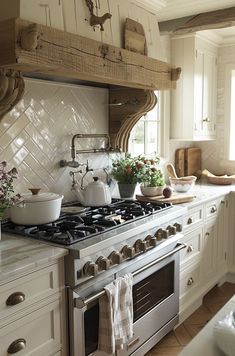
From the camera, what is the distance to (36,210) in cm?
201

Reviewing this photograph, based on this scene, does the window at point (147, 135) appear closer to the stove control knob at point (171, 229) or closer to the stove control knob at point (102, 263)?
the stove control knob at point (171, 229)

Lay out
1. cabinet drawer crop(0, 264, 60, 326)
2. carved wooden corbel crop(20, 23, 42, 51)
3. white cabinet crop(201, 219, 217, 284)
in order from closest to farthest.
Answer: cabinet drawer crop(0, 264, 60, 326)
carved wooden corbel crop(20, 23, 42, 51)
white cabinet crop(201, 219, 217, 284)

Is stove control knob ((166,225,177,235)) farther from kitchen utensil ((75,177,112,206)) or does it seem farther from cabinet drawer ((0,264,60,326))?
cabinet drawer ((0,264,60,326))

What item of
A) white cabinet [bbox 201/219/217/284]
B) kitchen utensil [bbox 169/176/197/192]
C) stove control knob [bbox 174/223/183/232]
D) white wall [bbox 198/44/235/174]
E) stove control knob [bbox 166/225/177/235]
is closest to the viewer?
stove control knob [bbox 166/225/177/235]

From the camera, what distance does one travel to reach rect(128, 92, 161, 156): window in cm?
327

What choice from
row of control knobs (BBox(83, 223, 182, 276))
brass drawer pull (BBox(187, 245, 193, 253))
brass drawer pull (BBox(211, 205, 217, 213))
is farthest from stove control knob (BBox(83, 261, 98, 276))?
brass drawer pull (BBox(211, 205, 217, 213))

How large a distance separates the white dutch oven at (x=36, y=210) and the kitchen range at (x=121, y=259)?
37 millimetres

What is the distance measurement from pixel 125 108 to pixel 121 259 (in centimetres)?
130

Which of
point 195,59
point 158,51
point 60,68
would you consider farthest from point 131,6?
point 195,59

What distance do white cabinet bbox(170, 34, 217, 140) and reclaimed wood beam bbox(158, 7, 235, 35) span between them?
0.33 meters

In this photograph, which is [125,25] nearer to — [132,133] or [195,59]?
[132,133]

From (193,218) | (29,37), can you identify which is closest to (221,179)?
(193,218)

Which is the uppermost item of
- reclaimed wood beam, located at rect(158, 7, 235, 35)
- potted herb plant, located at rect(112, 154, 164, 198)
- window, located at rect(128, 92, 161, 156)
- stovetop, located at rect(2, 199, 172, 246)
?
reclaimed wood beam, located at rect(158, 7, 235, 35)

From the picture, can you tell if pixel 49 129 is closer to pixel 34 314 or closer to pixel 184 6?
pixel 34 314
